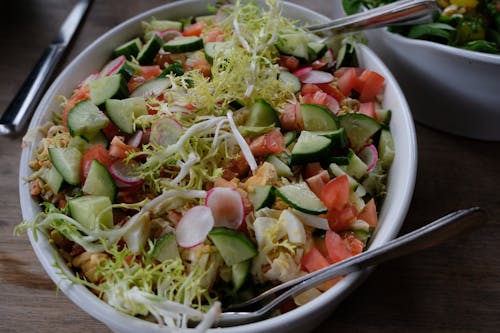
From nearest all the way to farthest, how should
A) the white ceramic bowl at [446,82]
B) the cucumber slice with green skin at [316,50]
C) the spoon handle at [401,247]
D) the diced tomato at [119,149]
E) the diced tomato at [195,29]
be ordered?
the spoon handle at [401,247]
the diced tomato at [119,149]
the white ceramic bowl at [446,82]
the cucumber slice with green skin at [316,50]
the diced tomato at [195,29]

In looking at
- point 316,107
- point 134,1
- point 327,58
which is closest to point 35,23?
point 134,1

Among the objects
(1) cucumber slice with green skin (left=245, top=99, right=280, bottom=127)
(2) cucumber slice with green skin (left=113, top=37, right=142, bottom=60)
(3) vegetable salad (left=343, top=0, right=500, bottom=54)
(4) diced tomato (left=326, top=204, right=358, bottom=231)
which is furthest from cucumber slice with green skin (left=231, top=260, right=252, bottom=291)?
(3) vegetable salad (left=343, top=0, right=500, bottom=54)

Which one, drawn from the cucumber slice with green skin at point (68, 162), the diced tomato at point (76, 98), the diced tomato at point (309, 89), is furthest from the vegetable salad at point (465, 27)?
the cucumber slice with green skin at point (68, 162)

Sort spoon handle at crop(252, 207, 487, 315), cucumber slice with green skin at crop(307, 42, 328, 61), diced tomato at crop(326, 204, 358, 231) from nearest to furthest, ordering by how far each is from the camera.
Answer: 1. spoon handle at crop(252, 207, 487, 315)
2. diced tomato at crop(326, 204, 358, 231)
3. cucumber slice with green skin at crop(307, 42, 328, 61)

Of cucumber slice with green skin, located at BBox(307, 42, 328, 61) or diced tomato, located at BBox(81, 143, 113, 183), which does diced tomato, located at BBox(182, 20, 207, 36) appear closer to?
cucumber slice with green skin, located at BBox(307, 42, 328, 61)

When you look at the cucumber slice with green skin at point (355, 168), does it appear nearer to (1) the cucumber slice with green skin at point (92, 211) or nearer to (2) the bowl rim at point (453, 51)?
(2) the bowl rim at point (453, 51)

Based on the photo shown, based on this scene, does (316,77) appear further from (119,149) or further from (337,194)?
(119,149)

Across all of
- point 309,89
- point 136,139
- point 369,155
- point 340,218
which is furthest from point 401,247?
point 136,139
